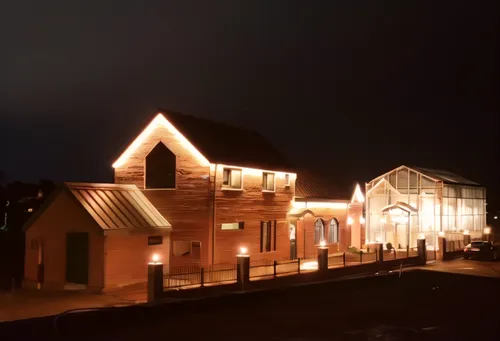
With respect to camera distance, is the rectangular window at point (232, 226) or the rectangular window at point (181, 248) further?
the rectangular window at point (232, 226)

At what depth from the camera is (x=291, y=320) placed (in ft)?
59.0

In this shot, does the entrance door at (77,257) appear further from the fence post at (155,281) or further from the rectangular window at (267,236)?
the rectangular window at (267,236)

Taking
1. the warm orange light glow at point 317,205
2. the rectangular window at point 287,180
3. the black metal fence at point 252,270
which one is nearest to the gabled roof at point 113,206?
the black metal fence at point 252,270

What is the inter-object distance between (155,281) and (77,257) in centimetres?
536

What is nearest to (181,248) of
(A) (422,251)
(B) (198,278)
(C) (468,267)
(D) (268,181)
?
(B) (198,278)

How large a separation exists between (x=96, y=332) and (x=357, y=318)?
7.61 metres

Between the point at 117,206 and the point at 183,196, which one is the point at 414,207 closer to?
the point at 183,196

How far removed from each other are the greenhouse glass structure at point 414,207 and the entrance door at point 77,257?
78.1 feet

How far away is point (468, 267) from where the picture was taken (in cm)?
3581

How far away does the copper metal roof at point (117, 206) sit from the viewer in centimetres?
2487

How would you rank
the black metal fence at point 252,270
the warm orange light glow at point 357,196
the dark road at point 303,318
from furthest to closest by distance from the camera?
the warm orange light glow at point 357,196 → the black metal fence at point 252,270 → the dark road at point 303,318

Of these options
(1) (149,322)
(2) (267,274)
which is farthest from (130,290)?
(1) (149,322)

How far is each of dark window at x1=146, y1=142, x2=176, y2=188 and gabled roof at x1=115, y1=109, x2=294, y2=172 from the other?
1150 millimetres

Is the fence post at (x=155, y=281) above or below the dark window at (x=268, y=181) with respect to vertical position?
below
